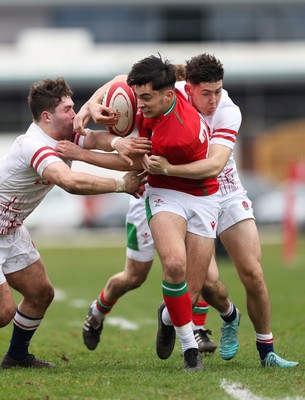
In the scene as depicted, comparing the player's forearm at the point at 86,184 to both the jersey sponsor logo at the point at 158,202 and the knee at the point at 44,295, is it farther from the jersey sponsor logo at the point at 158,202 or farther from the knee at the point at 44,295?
the knee at the point at 44,295

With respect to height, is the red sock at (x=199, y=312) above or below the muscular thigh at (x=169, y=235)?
below

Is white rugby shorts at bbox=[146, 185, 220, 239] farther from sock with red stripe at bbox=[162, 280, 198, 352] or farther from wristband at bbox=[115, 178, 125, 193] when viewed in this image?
sock with red stripe at bbox=[162, 280, 198, 352]


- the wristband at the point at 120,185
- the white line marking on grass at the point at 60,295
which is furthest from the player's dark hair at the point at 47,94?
the white line marking on grass at the point at 60,295

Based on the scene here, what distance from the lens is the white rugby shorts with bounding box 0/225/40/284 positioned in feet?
25.9

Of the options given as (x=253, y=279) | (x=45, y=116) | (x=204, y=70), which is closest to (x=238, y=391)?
(x=253, y=279)

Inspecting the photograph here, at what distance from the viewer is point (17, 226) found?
7.93m

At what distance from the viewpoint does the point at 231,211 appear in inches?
317

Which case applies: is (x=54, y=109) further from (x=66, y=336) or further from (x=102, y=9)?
(x=102, y=9)

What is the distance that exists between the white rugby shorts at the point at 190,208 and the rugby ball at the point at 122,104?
1.77 ft

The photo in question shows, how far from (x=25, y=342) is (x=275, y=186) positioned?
87.9ft

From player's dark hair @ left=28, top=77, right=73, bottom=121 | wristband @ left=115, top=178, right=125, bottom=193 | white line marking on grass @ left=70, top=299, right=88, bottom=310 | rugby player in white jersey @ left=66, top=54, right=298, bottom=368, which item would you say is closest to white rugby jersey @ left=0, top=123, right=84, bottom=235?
player's dark hair @ left=28, top=77, right=73, bottom=121

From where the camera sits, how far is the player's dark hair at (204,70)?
7.64 m

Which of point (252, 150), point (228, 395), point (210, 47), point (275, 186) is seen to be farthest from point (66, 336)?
point (210, 47)

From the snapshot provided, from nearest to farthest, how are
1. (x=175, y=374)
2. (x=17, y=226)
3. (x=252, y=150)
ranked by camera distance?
1. (x=175, y=374)
2. (x=17, y=226)
3. (x=252, y=150)
